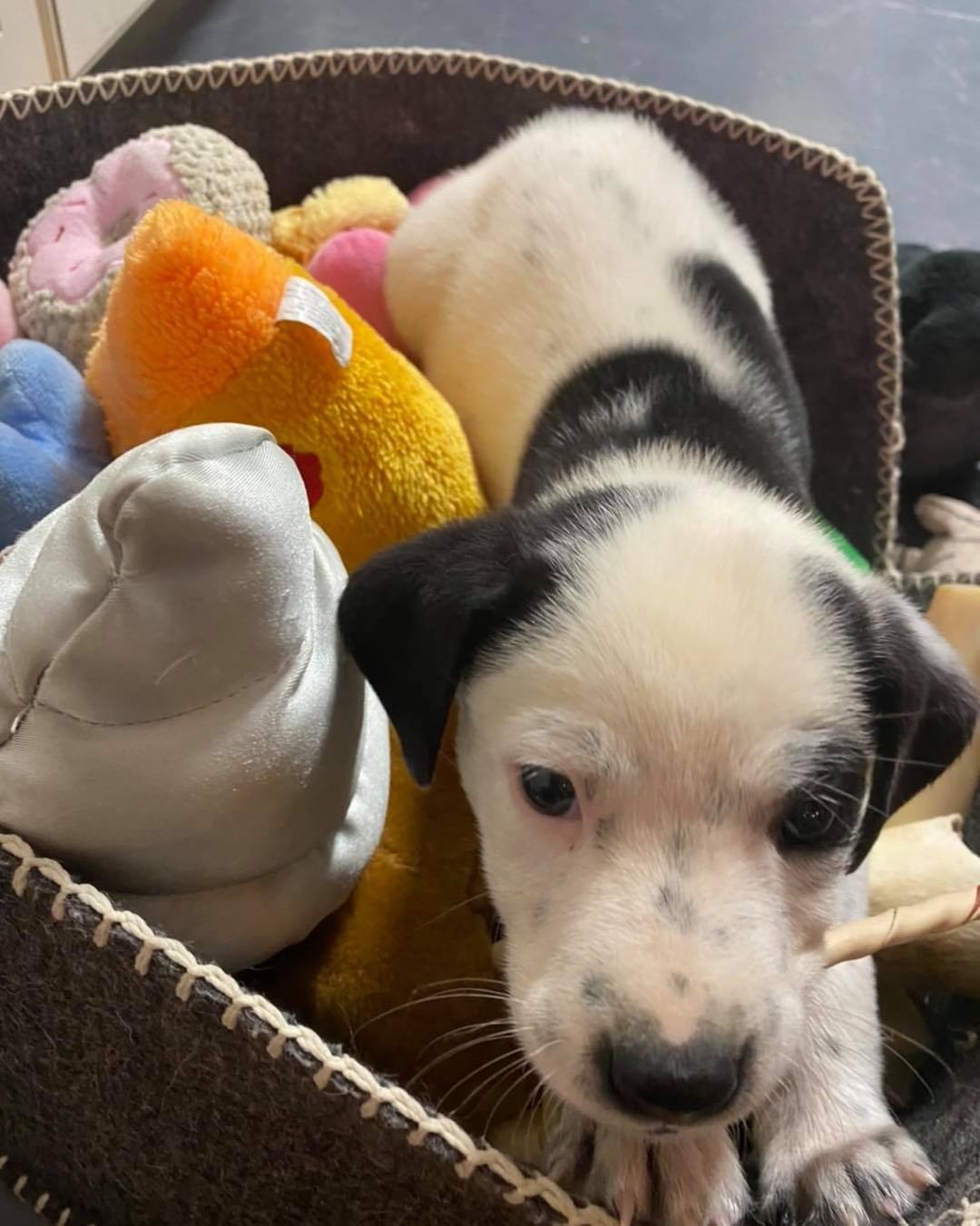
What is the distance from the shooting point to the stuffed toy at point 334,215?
8.29ft

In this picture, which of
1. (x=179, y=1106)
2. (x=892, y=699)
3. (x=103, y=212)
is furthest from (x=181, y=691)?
(x=103, y=212)

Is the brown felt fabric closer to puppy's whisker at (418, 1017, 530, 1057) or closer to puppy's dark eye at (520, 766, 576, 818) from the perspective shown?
puppy's whisker at (418, 1017, 530, 1057)

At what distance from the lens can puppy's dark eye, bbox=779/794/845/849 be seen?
46.8 inches

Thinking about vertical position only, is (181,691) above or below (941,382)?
above

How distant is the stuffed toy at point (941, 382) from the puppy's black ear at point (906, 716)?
138 cm

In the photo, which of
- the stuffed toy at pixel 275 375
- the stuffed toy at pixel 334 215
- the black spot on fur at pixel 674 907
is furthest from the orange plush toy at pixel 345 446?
the stuffed toy at pixel 334 215

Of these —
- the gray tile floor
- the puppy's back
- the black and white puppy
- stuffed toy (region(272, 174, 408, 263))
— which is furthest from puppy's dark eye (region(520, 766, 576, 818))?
the gray tile floor

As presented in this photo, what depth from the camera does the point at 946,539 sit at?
2471 millimetres

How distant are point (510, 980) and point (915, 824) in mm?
665

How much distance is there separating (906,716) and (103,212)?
5.55ft

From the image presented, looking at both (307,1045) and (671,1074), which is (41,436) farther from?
(671,1074)

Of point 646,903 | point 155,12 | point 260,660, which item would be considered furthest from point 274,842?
point 155,12

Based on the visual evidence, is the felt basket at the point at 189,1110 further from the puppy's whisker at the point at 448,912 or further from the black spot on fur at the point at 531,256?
the black spot on fur at the point at 531,256

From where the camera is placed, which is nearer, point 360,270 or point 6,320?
point 6,320
